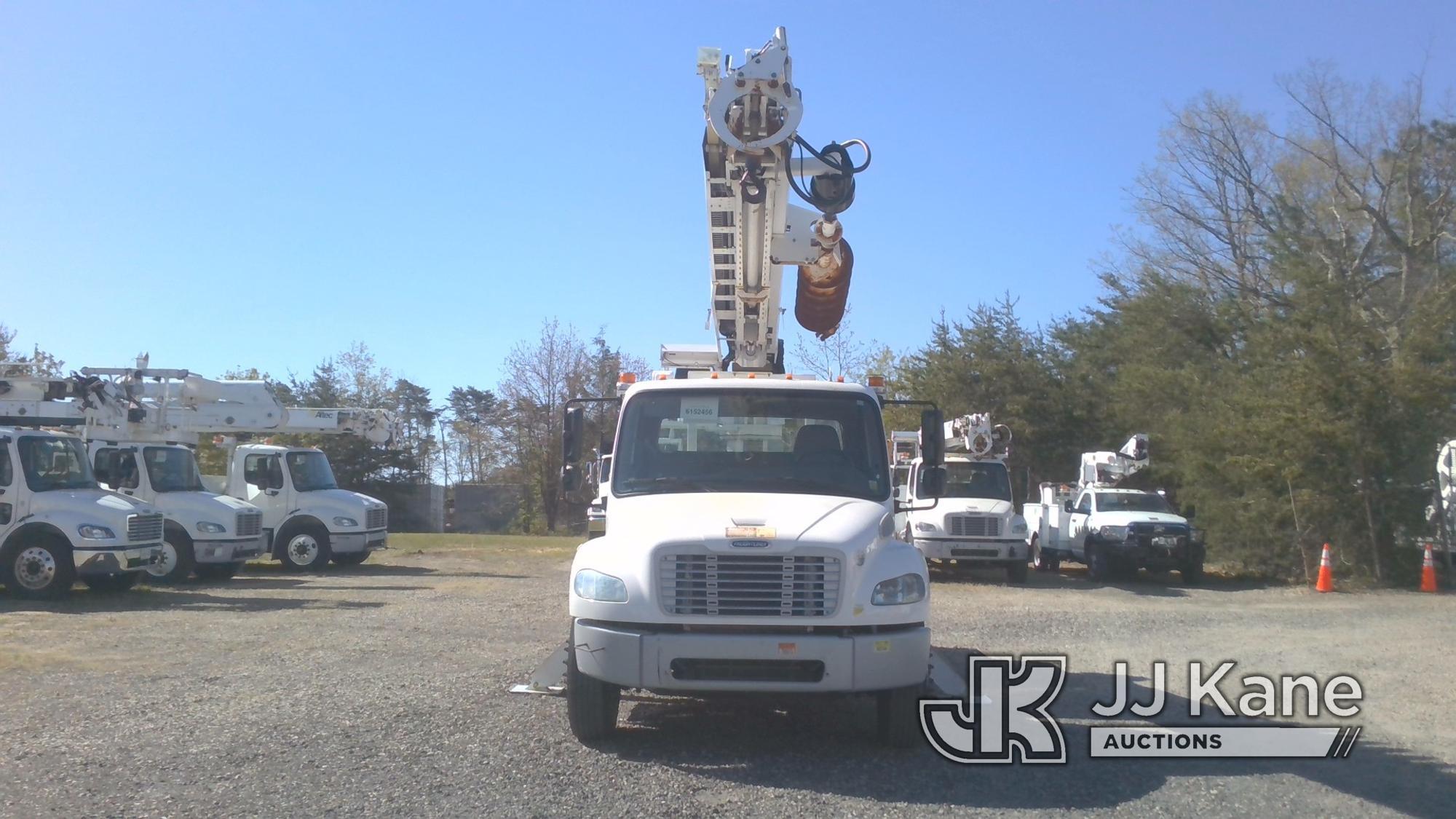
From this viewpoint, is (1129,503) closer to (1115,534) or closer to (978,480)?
(1115,534)

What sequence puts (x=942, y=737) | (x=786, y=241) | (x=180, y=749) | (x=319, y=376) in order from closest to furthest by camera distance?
1. (x=180, y=749)
2. (x=942, y=737)
3. (x=786, y=241)
4. (x=319, y=376)

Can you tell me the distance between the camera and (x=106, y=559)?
14641mm

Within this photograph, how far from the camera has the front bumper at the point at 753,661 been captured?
254 inches

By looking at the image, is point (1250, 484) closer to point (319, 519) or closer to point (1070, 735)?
point (1070, 735)

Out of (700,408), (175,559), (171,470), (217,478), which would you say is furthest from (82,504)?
(700,408)

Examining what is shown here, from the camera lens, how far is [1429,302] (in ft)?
63.9

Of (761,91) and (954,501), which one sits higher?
(761,91)

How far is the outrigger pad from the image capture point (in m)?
7.95

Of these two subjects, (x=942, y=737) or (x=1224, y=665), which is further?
(x=1224, y=665)

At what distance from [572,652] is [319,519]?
15271mm

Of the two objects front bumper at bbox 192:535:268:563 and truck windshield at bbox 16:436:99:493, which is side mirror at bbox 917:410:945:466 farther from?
front bumper at bbox 192:535:268:563

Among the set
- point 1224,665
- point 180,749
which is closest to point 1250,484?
point 1224,665

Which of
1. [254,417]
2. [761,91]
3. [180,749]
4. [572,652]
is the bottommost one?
[180,749]

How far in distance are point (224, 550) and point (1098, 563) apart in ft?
48.0
